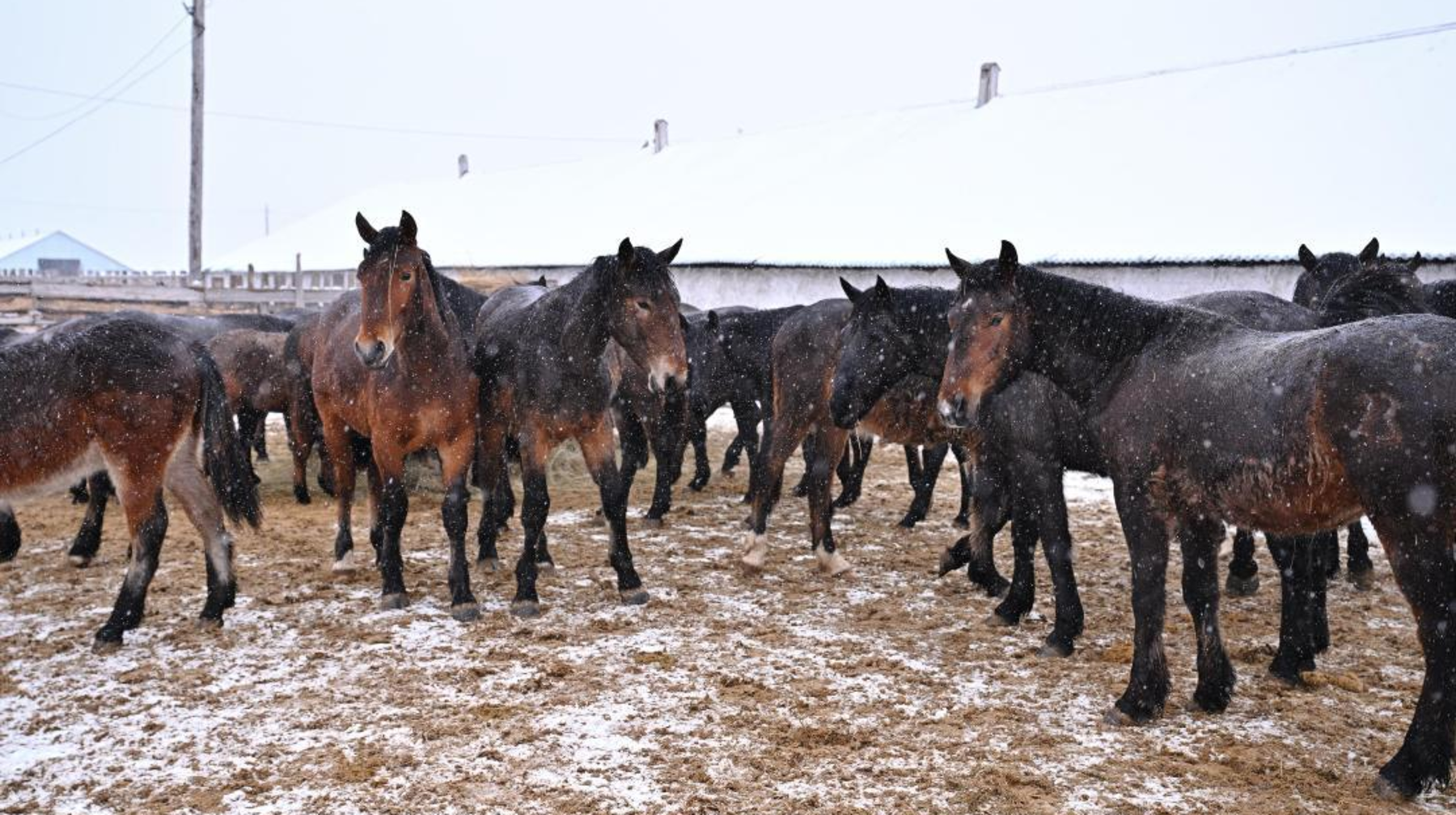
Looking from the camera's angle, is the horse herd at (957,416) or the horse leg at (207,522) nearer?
the horse herd at (957,416)

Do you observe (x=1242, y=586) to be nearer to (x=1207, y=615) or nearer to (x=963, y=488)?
(x=963, y=488)

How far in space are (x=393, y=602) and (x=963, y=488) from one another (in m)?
5.05

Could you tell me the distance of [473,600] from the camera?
6547 millimetres

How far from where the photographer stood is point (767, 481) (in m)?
8.09

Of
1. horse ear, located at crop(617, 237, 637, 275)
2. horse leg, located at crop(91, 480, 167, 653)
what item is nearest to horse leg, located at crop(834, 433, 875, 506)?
horse ear, located at crop(617, 237, 637, 275)

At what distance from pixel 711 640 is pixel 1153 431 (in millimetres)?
2871

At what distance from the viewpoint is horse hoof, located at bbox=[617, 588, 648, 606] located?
686 cm

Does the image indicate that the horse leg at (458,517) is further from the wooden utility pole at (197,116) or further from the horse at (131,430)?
the wooden utility pole at (197,116)

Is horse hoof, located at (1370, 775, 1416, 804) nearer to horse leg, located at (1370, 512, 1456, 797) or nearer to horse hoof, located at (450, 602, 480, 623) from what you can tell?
horse leg, located at (1370, 512, 1456, 797)

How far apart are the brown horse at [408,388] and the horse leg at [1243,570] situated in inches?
214

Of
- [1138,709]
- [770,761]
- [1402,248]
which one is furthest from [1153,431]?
[1402,248]

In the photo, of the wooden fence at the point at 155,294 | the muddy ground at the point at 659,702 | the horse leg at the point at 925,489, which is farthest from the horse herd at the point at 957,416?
the wooden fence at the point at 155,294

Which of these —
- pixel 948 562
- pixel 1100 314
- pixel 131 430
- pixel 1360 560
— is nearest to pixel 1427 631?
pixel 1100 314

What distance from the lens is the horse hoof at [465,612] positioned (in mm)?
6457
